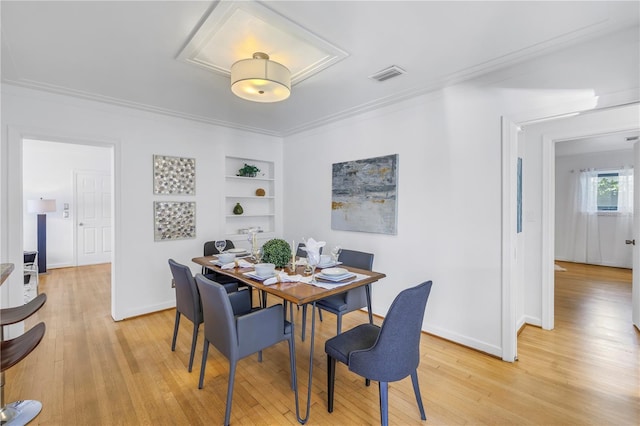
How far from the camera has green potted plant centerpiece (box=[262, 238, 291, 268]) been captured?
245 cm

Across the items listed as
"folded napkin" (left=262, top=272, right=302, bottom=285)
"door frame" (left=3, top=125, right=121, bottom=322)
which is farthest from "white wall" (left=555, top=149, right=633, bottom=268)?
"door frame" (left=3, top=125, right=121, bottom=322)

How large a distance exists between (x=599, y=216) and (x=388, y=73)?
6.59 m

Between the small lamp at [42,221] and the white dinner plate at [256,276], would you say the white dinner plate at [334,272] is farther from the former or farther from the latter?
the small lamp at [42,221]

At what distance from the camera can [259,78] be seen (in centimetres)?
205

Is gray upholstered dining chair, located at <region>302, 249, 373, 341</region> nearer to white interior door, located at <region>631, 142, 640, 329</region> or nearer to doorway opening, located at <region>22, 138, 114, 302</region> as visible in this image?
white interior door, located at <region>631, 142, 640, 329</region>

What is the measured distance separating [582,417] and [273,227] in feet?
13.6

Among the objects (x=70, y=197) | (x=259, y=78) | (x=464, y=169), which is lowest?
(x=70, y=197)

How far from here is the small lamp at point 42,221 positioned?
5.54m

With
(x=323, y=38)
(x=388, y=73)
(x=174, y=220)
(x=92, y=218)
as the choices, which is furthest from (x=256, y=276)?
(x=92, y=218)

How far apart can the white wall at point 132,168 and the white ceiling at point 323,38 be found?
0.83 feet

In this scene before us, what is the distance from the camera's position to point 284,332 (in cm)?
200

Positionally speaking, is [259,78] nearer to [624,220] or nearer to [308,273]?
[308,273]

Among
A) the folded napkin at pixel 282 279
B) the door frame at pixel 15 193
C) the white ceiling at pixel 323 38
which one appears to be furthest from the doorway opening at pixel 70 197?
the folded napkin at pixel 282 279

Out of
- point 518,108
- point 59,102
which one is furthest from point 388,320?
point 59,102
